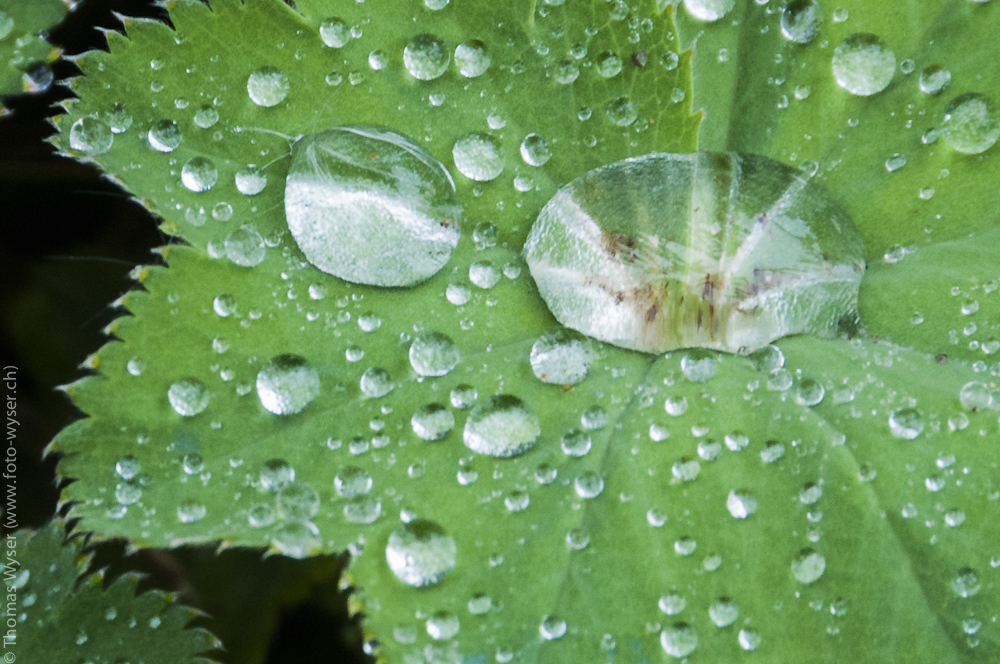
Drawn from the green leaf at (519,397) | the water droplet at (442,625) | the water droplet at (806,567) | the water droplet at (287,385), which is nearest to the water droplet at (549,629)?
the green leaf at (519,397)

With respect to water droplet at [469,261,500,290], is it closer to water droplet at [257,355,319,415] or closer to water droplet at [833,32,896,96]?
water droplet at [257,355,319,415]

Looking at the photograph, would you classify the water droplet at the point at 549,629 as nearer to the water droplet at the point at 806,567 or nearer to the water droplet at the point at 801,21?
the water droplet at the point at 806,567

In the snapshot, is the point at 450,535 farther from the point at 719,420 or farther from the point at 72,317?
the point at 72,317

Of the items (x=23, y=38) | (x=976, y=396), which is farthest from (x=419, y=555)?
(x=23, y=38)

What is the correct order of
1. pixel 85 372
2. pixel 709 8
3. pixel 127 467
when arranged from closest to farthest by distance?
pixel 127 467
pixel 709 8
pixel 85 372

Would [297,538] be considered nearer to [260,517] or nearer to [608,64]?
[260,517]
